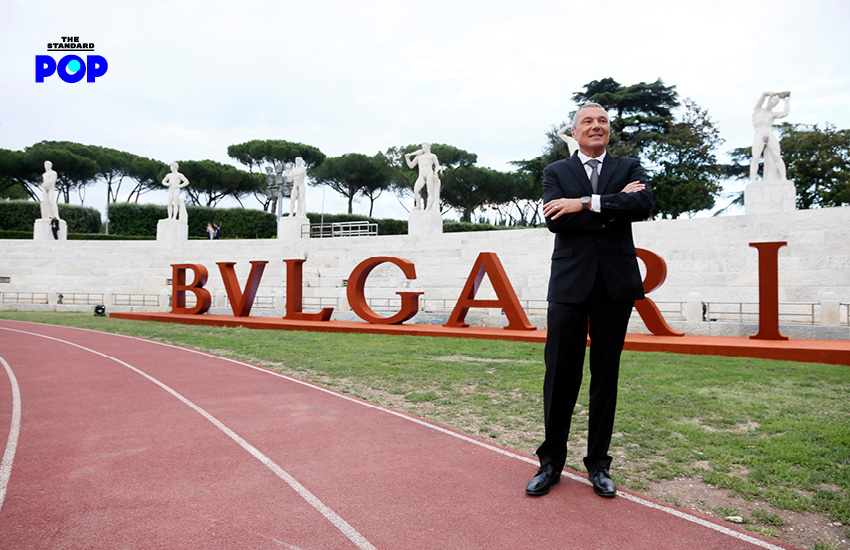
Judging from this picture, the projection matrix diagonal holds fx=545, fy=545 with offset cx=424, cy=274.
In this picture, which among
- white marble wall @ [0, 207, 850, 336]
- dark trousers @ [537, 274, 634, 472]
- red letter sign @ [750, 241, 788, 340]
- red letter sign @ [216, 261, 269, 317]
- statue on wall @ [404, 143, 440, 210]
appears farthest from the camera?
statue on wall @ [404, 143, 440, 210]

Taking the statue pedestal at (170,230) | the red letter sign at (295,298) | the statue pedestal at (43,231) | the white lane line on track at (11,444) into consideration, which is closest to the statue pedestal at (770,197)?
the red letter sign at (295,298)

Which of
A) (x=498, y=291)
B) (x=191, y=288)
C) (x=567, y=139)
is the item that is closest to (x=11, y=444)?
(x=498, y=291)

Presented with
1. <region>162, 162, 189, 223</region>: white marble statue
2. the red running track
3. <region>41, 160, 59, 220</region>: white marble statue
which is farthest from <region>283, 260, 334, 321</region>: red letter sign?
<region>41, 160, 59, 220</region>: white marble statue

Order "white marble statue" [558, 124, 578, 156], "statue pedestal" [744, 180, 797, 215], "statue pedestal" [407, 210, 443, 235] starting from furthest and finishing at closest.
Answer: "statue pedestal" [407, 210, 443, 235], "white marble statue" [558, 124, 578, 156], "statue pedestal" [744, 180, 797, 215]

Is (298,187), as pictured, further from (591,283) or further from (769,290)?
(591,283)

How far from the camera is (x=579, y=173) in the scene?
3951 mm

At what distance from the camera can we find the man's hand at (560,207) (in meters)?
3.68

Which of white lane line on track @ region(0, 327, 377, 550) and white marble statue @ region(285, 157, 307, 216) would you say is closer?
white lane line on track @ region(0, 327, 377, 550)

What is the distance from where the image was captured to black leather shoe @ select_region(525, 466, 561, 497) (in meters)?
3.73

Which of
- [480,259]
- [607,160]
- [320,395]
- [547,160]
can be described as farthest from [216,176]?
[607,160]

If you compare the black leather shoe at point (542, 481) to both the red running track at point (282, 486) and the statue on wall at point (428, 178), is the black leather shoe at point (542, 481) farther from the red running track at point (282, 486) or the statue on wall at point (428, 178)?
the statue on wall at point (428, 178)

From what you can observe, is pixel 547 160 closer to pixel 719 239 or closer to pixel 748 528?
pixel 719 239

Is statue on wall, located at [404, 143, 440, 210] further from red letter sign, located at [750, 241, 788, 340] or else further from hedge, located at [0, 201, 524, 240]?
red letter sign, located at [750, 241, 788, 340]

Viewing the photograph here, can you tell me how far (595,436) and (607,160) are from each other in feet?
6.52
